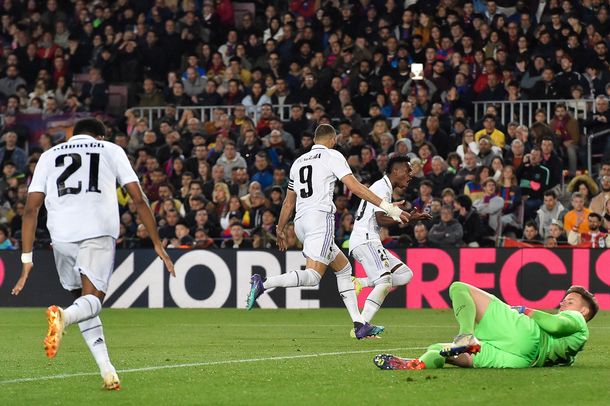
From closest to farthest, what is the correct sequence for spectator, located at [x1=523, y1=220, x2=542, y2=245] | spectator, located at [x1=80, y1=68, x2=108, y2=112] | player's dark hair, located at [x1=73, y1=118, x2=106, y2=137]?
player's dark hair, located at [x1=73, y1=118, x2=106, y2=137]
spectator, located at [x1=523, y1=220, x2=542, y2=245]
spectator, located at [x1=80, y1=68, x2=108, y2=112]

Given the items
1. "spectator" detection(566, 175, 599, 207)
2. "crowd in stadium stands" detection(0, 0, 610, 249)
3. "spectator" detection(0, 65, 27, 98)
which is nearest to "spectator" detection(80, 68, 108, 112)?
"crowd in stadium stands" detection(0, 0, 610, 249)

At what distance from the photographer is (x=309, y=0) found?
27.6 m

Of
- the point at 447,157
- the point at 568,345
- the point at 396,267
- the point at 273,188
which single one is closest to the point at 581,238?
the point at 447,157

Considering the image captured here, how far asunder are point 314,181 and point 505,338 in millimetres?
4702

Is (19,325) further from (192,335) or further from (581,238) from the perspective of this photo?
(581,238)

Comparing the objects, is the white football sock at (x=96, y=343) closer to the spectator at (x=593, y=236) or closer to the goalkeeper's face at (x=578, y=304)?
the goalkeeper's face at (x=578, y=304)

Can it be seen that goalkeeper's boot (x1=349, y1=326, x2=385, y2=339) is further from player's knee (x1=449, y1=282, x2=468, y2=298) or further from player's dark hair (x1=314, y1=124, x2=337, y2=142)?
player's knee (x1=449, y1=282, x2=468, y2=298)

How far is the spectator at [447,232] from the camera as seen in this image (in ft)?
70.6

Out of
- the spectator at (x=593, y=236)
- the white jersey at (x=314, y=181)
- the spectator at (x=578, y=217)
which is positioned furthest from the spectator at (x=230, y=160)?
the white jersey at (x=314, y=181)

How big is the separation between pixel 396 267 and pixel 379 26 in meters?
11.1

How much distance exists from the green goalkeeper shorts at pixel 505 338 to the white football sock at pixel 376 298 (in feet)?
14.8

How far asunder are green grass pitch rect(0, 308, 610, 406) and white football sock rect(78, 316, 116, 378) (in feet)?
0.64

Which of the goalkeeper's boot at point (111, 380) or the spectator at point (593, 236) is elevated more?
the spectator at point (593, 236)

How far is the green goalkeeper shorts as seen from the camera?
32.4 feet
